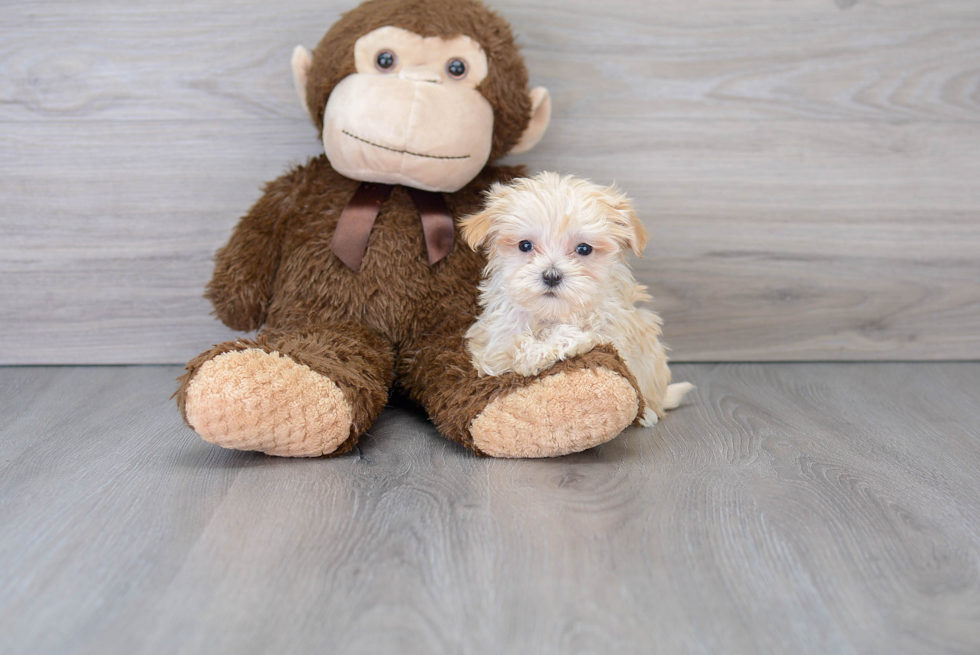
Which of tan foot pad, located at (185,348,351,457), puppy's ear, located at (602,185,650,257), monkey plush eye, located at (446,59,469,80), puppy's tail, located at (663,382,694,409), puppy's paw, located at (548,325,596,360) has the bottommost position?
puppy's tail, located at (663,382,694,409)

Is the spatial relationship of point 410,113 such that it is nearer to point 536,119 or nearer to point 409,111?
point 409,111

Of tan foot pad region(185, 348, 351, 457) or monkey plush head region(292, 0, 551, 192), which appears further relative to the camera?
monkey plush head region(292, 0, 551, 192)

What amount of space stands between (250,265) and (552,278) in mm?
461

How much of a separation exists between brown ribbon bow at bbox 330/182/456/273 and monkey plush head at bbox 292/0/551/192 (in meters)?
0.04

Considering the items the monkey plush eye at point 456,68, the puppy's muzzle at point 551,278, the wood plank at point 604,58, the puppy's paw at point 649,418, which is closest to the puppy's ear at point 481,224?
the puppy's muzzle at point 551,278

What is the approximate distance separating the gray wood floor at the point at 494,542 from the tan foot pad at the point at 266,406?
4 centimetres

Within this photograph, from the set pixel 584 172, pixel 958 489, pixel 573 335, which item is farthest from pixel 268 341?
pixel 958 489

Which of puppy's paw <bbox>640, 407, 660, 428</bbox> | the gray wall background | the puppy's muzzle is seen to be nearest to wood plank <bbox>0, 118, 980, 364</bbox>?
the gray wall background

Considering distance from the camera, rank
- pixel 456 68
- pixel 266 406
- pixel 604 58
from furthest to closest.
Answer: pixel 604 58
pixel 456 68
pixel 266 406

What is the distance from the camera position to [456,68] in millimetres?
1050

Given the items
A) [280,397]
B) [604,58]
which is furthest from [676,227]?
[280,397]

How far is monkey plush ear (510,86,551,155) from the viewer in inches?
45.1

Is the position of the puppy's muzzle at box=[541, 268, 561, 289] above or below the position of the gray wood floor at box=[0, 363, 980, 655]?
above

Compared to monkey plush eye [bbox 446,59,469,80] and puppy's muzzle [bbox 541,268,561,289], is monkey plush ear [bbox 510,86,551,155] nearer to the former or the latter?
monkey plush eye [bbox 446,59,469,80]
